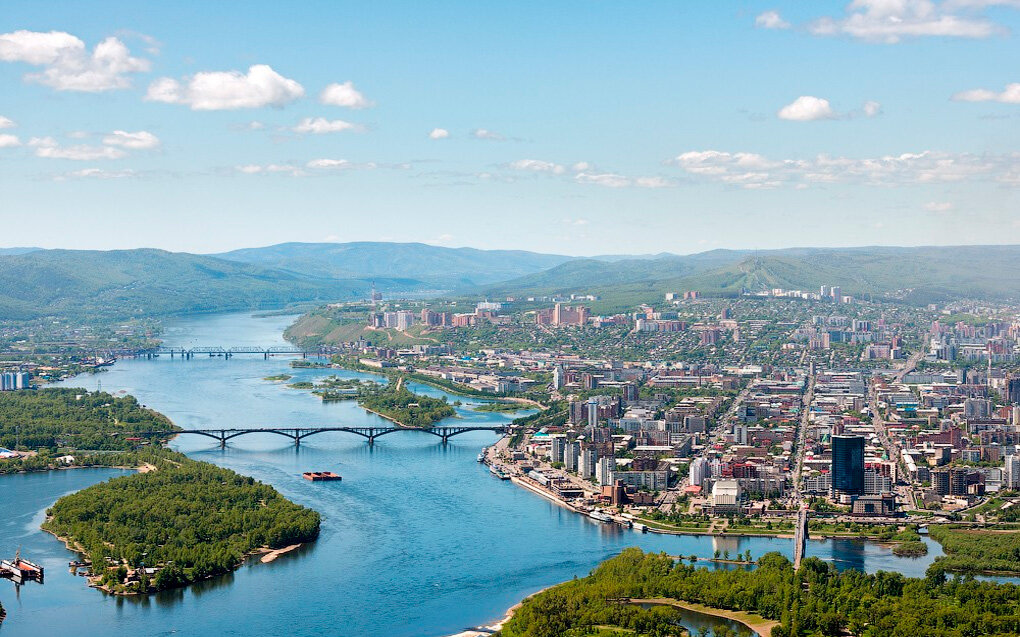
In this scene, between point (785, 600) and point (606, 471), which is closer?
point (785, 600)

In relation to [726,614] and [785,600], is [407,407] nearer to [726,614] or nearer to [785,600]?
[726,614]

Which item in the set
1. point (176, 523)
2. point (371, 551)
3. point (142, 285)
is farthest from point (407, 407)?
point (142, 285)

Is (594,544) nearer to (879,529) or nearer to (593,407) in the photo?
(879,529)

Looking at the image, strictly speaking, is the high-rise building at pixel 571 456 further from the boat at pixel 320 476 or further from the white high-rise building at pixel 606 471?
the boat at pixel 320 476

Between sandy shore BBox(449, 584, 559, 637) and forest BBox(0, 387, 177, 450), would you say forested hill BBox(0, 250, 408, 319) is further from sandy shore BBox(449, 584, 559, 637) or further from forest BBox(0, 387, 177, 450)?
sandy shore BBox(449, 584, 559, 637)

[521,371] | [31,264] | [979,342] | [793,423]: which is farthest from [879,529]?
[31,264]

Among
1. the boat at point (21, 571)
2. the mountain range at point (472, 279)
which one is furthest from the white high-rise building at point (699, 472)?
the mountain range at point (472, 279)

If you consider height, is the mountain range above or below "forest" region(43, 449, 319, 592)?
above

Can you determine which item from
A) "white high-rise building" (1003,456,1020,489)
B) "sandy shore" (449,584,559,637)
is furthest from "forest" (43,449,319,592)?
"white high-rise building" (1003,456,1020,489)
